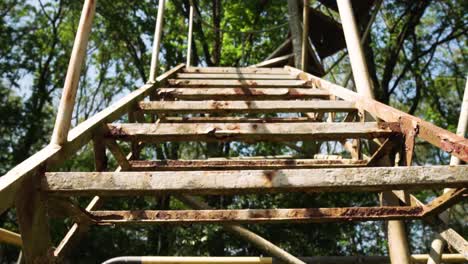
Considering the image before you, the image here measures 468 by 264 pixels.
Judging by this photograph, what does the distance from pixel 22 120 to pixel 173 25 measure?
5.62 m

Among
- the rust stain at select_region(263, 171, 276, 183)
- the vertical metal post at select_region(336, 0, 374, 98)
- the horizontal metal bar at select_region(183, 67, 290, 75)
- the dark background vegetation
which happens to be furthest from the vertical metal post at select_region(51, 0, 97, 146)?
the dark background vegetation

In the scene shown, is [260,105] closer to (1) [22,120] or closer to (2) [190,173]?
(2) [190,173]

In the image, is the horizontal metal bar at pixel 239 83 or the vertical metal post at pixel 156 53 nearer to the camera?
the vertical metal post at pixel 156 53

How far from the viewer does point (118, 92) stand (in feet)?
53.9

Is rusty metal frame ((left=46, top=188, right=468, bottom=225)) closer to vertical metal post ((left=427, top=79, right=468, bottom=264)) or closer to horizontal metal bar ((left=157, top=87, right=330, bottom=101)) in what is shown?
vertical metal post ((left=427, top=79, right=468, bottom=264))

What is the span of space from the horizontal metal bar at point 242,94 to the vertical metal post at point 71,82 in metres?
1.74

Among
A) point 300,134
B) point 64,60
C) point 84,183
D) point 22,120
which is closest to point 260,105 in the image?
point 300,134

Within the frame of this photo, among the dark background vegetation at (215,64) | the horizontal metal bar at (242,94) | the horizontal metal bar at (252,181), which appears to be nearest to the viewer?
the horizontal metal bar at (252,181)

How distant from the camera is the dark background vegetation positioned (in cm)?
1113

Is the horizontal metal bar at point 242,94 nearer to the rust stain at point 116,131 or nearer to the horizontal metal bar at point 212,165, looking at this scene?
the horizontal metal bar at point 212,165

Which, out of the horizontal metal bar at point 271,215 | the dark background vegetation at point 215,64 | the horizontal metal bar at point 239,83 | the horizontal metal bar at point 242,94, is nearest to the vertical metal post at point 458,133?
the horizontal metal bar at point 271,215

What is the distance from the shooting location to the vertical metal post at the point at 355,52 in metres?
2.58

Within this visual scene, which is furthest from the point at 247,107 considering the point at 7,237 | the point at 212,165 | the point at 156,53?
the point at 7,237

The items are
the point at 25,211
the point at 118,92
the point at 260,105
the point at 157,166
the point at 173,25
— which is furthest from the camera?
the point at 118,92
